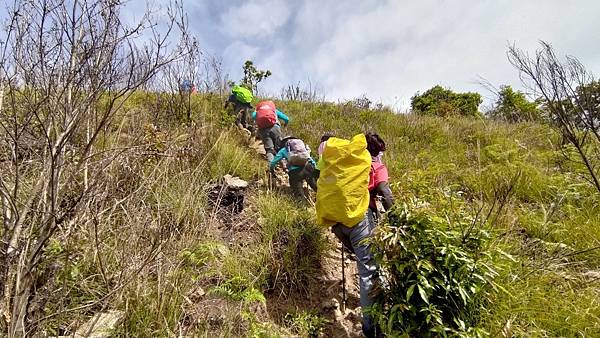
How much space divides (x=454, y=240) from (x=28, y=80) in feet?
11.6

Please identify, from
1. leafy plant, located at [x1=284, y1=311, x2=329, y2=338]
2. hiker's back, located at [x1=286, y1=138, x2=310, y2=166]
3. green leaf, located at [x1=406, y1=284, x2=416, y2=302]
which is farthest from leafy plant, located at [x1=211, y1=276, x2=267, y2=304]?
hiker's back, located at [x1=286, y1=138, x2=310, y2=166]

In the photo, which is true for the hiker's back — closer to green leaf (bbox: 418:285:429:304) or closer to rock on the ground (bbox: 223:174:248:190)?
rock on the ground (bbox: 223:174:248:190)

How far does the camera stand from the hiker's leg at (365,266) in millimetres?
3494

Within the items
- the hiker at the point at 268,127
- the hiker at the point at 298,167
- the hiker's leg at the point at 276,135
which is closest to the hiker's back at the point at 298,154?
the hiker at the point at 298,167

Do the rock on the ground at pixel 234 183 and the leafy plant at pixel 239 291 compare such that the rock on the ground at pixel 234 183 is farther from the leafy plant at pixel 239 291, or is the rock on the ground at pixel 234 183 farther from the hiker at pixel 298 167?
the leafy plant at pixel 239 291

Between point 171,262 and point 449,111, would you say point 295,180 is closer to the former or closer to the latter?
point 171,262

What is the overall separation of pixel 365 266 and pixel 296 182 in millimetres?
2030

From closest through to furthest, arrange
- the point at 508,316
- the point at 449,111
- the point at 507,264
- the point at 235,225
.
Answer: the point at 508,316 → the point at 507,264 → the point at 235,225 → the point at 449,111

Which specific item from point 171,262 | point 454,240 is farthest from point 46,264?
point 454,240

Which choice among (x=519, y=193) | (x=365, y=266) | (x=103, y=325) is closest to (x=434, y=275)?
(x=365, y=266)

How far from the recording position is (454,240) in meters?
3.11

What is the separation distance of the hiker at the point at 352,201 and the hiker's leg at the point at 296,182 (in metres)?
1.47

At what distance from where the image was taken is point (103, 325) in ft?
8.78

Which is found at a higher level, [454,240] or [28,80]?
[28,80]
